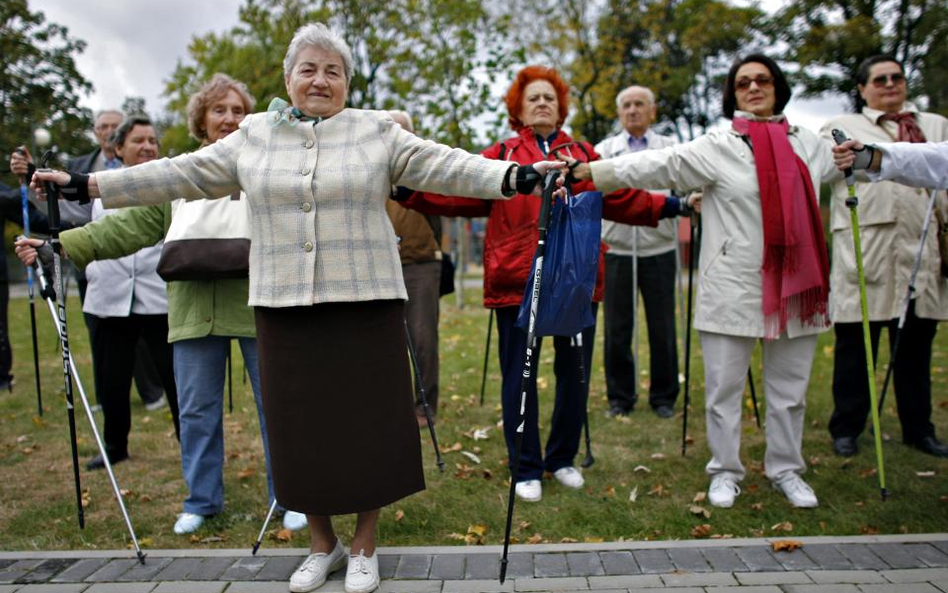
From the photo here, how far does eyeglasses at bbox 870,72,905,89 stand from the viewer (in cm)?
468

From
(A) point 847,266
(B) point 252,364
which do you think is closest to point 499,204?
(B) point 252,364

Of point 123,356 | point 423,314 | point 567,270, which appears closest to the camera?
point 567,270

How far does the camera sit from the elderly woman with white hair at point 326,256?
9.73ft

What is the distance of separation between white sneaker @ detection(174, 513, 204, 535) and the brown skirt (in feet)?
3.23

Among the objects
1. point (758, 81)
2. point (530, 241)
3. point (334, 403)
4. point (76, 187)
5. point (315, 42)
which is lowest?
point (334, 403)

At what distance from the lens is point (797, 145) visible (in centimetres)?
399

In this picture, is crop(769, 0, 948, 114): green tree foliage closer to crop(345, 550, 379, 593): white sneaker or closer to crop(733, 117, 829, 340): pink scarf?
crop(733, 117, 829, 340): pink scarf

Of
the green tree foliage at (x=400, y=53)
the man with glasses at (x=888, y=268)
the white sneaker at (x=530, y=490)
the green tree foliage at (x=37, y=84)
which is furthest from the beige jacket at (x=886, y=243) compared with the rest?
the green tree foliage at (x=37, y=84)

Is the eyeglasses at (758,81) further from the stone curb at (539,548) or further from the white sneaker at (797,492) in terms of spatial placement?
the stone curb at (539,548)

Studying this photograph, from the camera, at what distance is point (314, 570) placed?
3.16 meters

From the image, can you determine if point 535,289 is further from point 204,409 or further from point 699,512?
point 204,409

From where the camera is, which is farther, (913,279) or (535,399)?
(913,279)

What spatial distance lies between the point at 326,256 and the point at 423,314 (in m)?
2.80

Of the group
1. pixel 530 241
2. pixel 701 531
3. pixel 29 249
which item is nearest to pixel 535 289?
pixel 530 241
